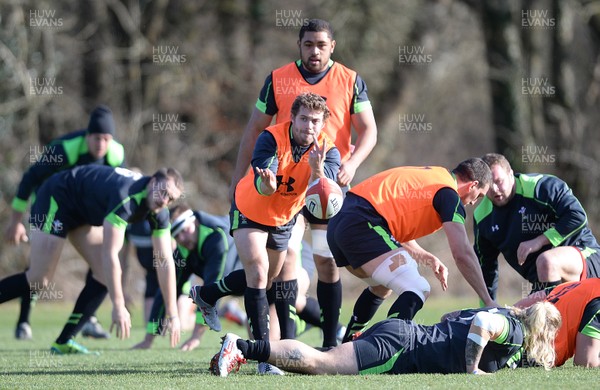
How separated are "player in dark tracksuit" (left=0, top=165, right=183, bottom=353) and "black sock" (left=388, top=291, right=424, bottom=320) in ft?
6.67

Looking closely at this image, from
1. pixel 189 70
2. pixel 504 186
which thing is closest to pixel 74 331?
pixel 504 186

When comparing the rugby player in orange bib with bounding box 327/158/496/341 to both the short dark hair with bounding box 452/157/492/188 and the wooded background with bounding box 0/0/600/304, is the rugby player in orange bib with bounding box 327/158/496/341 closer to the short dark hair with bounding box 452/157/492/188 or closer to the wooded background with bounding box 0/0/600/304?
the short dark hair with bounding box 452/157/492/188

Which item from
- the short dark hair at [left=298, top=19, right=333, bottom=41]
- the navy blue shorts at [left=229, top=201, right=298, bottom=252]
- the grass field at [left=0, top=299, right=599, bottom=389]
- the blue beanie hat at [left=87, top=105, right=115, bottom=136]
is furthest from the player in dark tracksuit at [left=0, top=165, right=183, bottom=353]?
the short dark hair at [left=298, top=19, right=333, bottom=41]

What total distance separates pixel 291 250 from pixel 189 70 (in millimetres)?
13608

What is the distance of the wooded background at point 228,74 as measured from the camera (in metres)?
18.3

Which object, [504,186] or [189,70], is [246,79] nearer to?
[189,70]

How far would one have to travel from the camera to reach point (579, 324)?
19.6 feet

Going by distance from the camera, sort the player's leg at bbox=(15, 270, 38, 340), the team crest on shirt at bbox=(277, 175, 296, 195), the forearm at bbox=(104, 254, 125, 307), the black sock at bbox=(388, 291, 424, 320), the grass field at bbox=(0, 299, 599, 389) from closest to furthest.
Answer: the grass field at bbox=(0, 299, 599, 389)
the black sock at bbox=(388, 291, 424, 320)
the team crest on shirt at bbox=(277, 175, 296, 195)
the forearm at bbox=(104, 254, 125, 307)
the player's leg at bbox=(15, 270, 38, 340)

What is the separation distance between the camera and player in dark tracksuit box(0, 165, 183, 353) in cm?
730

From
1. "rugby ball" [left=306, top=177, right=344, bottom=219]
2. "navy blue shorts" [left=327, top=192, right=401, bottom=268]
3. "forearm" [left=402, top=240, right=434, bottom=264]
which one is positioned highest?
"rugby ball" [left=306, top=177, right=344, bottom=219]

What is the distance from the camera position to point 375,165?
21.5m

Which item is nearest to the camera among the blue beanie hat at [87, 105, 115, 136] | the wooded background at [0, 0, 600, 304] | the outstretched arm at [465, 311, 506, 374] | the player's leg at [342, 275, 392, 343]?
the outstretched arm at [465, 311, 506, 374]

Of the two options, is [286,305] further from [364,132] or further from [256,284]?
[364,132]

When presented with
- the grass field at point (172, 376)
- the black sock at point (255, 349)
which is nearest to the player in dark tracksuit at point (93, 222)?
the grass field at point (172, 376)
